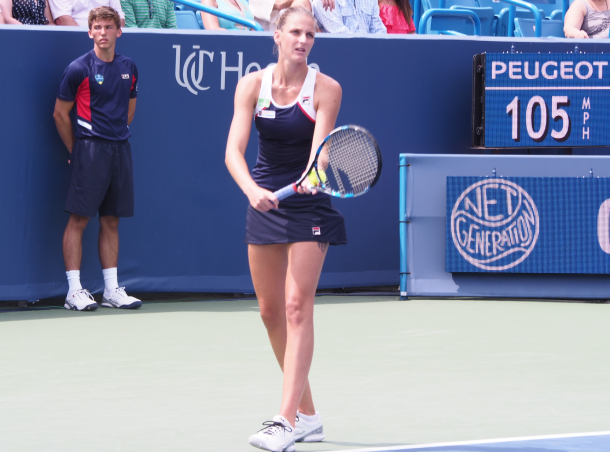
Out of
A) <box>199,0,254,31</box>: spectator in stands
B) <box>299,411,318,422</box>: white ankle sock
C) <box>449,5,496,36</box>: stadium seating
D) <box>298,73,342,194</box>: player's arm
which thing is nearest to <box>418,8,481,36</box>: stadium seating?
<box>449,5,496,36</box>: stadium seating

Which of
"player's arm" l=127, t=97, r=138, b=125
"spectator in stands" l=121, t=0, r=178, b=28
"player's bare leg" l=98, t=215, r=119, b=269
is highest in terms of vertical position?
"spectator in stands" l=121, t=0, r=178, b=28

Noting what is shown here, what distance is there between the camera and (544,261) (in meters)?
7.98

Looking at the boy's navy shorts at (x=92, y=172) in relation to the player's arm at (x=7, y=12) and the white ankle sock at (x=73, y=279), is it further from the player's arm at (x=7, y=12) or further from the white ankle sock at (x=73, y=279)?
the player's arm at (x=7, y=12)

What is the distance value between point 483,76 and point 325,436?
16.3ft

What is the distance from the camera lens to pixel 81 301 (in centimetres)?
743

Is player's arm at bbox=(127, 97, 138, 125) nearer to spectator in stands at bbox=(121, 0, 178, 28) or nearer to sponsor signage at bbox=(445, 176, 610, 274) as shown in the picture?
spectator in stands at bbox=(121, 0, 178, 28)

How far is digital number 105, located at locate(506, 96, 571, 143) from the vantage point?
8.16 meters

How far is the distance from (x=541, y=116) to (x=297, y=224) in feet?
16.0

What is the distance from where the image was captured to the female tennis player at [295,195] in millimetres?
3762

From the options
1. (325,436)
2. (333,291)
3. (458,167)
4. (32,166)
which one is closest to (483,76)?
(458,167)

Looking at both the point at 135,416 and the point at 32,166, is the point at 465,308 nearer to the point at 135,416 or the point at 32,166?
the point at 32,166

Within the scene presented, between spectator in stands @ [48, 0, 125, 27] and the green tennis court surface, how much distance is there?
249 centimetres

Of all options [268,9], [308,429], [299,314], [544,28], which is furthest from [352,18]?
[308,429]

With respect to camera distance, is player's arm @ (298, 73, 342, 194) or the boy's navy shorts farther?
the boy's navy shorts
